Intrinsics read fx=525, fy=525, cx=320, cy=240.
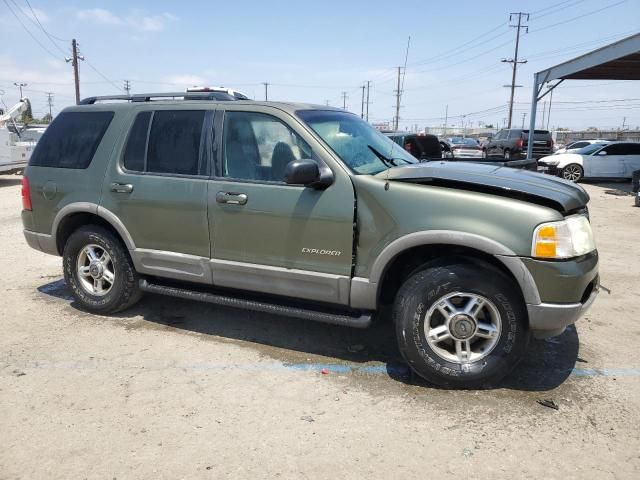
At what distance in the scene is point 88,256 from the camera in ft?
16.3

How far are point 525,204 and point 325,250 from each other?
1372mm

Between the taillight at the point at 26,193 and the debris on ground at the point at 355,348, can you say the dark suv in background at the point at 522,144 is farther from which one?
the taillight at the point at 26,193

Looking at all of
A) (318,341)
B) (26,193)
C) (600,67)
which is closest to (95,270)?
(26,193)

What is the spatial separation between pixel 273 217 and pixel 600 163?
19.1 m

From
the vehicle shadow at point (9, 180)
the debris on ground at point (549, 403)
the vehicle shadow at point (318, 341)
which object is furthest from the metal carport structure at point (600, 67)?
the vehicle shadow at point (9, 180)

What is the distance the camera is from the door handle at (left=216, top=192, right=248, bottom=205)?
13.2 ft

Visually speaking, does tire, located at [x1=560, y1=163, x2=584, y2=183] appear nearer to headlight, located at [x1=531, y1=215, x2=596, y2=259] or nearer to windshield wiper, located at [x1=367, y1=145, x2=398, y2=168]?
windshield wiper, located at [x1=367, y1=145, x2=398, y2=168]

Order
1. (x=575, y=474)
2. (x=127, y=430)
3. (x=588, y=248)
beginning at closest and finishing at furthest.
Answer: (x=575, y=474), (x=127, y=430), (x=588, y=248)

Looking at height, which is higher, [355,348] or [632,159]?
[632,159]

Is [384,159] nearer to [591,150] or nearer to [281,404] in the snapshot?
[281,404]

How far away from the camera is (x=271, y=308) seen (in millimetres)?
4004

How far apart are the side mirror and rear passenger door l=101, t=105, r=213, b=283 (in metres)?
0.91

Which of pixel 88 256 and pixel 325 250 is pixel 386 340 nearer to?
pixel 325 250

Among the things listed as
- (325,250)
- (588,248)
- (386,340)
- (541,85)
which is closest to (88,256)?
(325,250)
